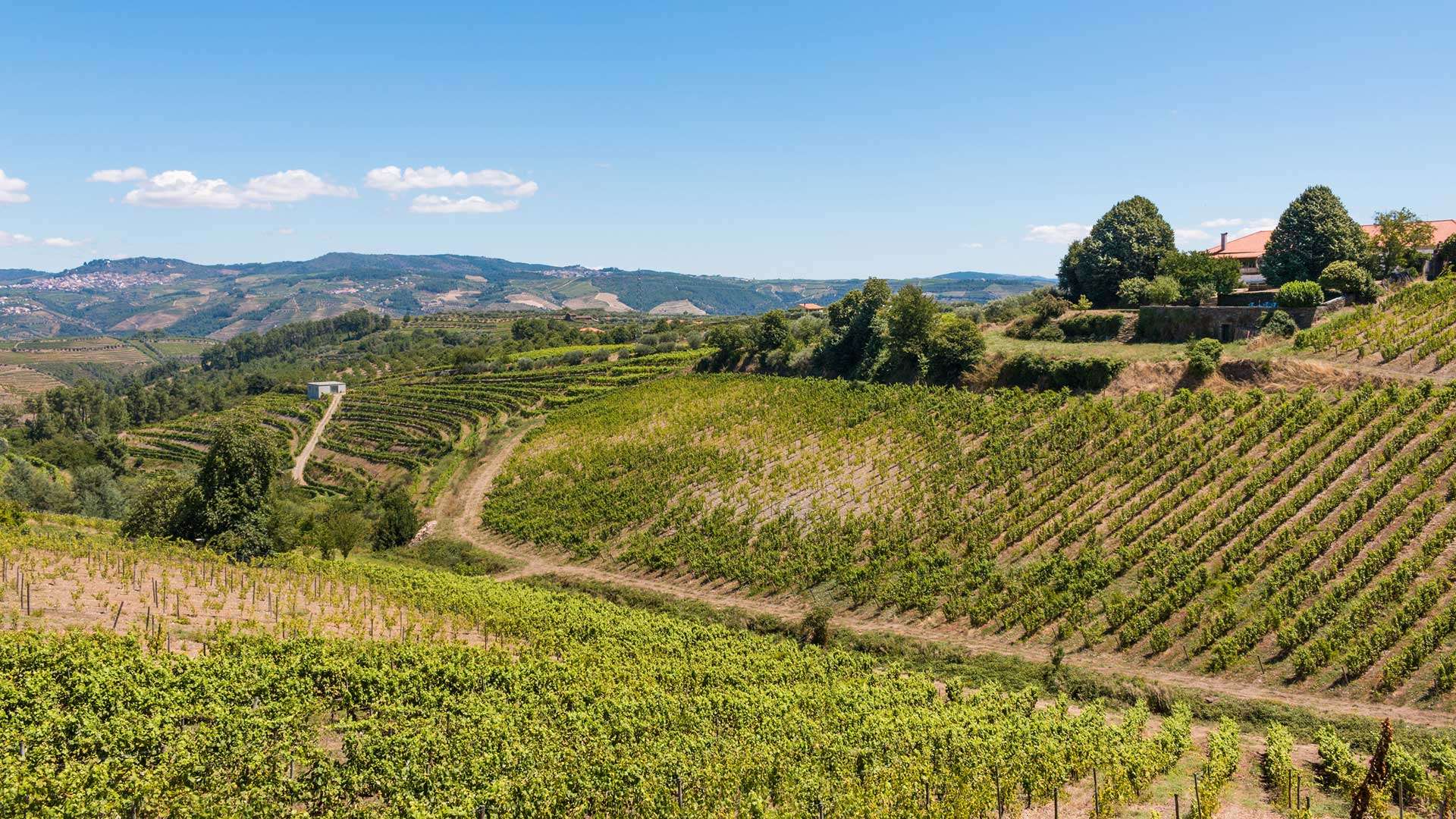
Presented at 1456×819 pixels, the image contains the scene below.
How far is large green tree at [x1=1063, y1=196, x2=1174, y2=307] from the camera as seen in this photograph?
6125cm

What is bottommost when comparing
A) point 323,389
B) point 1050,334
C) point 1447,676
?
point 1447,676

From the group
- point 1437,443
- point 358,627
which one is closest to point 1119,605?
point 1437,443

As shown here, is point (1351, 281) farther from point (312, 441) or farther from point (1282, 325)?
point (312, 441)

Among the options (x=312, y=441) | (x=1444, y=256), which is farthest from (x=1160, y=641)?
(x=312, y=441)

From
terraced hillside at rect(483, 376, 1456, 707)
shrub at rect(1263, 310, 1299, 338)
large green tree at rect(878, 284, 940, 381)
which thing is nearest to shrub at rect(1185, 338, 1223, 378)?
terraced hillside at rect(483, 376, 1456, 707)

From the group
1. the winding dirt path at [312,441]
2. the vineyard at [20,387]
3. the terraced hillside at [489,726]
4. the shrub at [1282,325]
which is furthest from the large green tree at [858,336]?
the vineyard at [20,387]

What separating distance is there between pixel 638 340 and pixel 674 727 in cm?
9353

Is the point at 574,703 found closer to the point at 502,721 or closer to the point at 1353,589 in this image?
the point at 502,721

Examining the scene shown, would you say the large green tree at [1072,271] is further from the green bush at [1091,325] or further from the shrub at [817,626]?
the shrub at [817,626]

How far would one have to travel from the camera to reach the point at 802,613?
38.2m

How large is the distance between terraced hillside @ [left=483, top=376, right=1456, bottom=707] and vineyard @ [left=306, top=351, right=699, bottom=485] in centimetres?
2275

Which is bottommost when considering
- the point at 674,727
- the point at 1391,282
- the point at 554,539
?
the point at 554,539

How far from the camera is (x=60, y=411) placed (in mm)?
124875

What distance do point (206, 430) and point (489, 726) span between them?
102m
